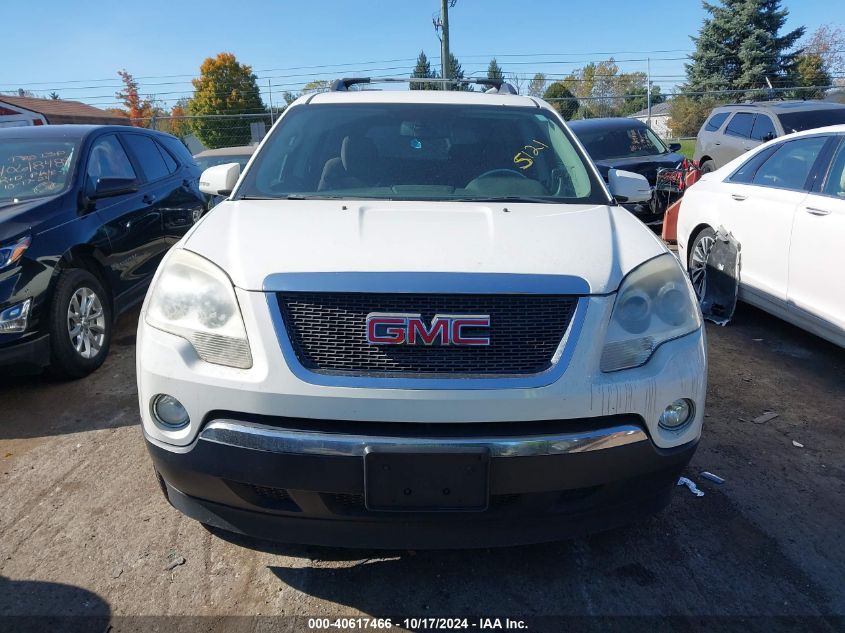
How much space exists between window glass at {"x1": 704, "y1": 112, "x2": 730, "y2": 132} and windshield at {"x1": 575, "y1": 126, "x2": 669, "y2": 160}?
5.89 feet

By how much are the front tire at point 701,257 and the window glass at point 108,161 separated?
4.90 m

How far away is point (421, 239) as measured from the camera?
2.24 meters

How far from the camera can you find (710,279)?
5.50m

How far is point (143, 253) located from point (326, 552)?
11.7ft

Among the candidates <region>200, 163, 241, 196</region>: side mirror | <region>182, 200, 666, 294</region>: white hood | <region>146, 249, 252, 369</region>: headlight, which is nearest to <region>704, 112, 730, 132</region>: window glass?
<region>182, 200, 666, 294</region>: white hood

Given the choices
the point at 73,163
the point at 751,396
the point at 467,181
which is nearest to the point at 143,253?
the point at 73,163

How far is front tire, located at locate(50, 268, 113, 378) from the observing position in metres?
3.95

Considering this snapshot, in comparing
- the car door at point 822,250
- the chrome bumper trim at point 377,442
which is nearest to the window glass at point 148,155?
the chrome bumper trim at point 377,442

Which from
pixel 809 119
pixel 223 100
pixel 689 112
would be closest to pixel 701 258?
pixel 809 119

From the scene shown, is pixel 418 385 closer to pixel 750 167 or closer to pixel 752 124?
pixel 750 167

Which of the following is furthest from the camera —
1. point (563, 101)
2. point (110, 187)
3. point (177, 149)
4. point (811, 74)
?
point (563, 101)

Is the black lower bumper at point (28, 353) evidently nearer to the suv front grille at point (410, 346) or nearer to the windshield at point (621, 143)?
the suv front grille at point (410, 346)

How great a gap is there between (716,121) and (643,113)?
19.4 metres

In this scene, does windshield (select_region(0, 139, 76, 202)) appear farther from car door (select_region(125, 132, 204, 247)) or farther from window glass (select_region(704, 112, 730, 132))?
window glass (select_region(704, 112, 730, 132))
